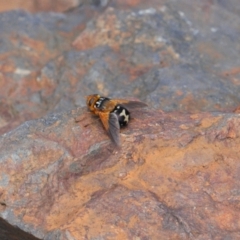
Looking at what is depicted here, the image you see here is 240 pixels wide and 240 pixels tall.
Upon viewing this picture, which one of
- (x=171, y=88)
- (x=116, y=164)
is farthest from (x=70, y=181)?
(x=171, y=88)

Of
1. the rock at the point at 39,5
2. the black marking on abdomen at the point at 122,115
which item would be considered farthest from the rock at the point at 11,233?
the rock at the point at 39,5

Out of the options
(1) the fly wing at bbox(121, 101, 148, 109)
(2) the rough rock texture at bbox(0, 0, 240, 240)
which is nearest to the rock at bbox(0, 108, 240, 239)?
(2) the rough rock texture at bbox(0, 0, 240, 240)

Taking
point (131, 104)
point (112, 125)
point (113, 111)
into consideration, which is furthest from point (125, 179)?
point (131, 104)

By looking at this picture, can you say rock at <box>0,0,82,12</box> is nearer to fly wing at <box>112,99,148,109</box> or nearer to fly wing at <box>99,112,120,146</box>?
fly wing at <box>112,99,148,109</box>

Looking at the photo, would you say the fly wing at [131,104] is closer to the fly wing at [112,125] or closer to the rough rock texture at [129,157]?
the rough rock texture at [129,157]

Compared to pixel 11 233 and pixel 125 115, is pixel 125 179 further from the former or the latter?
pixel 11 233

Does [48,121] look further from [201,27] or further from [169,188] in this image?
[201,27]

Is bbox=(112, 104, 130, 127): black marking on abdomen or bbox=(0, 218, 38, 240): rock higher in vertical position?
bbox=(112, 104, 130, 127): black marking on abdomen

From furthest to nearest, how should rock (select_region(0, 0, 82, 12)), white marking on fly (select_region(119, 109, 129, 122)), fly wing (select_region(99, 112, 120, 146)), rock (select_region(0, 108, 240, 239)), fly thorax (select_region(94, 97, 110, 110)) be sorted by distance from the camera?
1. rock (select_region(0, 0, 82, 12))
2. fly thorax (select_region(94, 97, 110, 110))
3. white marking on fly (select_region(119, 109, 129, 122))
4. fly wing (select_region(99, 112, 120, 146))
5. rock (select_region(0, 108, 240, 239))

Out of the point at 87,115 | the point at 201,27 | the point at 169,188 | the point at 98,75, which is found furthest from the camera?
the point at 201,27
